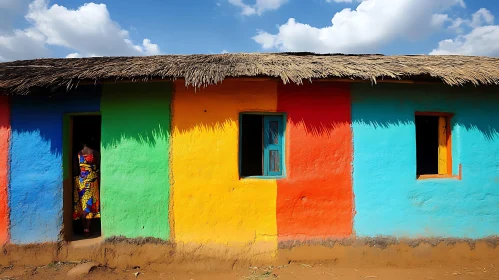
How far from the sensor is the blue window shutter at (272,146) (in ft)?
13.8

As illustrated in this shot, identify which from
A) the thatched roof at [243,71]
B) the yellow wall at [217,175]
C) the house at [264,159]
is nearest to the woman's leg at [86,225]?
the house at [264,159]

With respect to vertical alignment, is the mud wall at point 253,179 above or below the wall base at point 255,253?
above

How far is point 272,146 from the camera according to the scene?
4219mm

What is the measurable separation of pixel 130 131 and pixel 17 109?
1.85 m

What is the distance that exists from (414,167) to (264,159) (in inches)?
91.6

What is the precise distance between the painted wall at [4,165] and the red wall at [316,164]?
4.25 m

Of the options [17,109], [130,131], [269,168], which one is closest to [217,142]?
[269,168]

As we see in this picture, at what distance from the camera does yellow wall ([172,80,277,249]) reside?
4.05 metres

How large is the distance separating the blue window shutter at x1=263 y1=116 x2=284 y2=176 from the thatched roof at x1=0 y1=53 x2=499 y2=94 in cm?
76

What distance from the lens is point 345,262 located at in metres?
4.07

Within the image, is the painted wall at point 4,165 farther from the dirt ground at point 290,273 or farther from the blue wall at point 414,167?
the blue wall at point 414,167

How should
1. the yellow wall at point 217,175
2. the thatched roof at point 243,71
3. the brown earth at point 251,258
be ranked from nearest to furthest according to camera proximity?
the thatched roof at point 243,71, the brown earth at point 251,258, the yellow wall at point 217,175

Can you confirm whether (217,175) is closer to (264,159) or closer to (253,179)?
(253,179)

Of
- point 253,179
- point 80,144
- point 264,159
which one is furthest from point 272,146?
point 80,144
